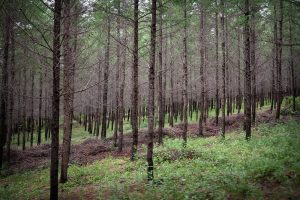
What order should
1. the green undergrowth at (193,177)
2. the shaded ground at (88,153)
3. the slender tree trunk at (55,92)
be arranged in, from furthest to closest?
the shaded ground at (88,153) → the slender tree trunk at (55,92) → the green undergrowth at (193,177)

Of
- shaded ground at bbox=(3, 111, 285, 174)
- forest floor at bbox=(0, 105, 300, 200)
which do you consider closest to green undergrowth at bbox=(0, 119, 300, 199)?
forest floor at bbox=(0, 105, 300, 200)

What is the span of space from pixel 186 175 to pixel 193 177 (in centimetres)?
48

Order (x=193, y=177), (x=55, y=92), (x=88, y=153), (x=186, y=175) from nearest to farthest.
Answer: (x=55, y=92)
(x=193, y=177)
(x=186, y=175)
(x=88, y=153)

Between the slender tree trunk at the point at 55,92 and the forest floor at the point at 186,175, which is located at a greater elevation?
the slender tree trunk at the point at 55,92

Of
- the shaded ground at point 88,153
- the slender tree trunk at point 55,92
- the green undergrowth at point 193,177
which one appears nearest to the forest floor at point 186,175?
the green undergrowth at point 193,177

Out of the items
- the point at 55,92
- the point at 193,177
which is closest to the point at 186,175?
the point at 193,177

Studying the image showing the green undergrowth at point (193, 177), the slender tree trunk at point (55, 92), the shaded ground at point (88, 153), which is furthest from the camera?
the shaded ground at point (88, 153)

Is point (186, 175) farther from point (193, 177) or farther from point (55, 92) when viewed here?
point (55, 92)

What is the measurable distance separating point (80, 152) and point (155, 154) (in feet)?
26.4

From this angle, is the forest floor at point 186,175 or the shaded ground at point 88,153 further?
the shaded ground at point 88,153

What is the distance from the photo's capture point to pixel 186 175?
9.85m

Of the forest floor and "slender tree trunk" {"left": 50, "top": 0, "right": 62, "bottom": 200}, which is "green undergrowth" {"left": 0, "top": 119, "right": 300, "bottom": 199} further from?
"slender tree trunk" {"left": 50, "top": 0, "right": 62, "bottom": 200}

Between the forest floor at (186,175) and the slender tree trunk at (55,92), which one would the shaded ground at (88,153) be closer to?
the forest floor at (186,175)

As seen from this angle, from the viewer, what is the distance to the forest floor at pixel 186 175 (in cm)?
734
